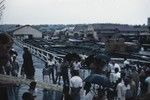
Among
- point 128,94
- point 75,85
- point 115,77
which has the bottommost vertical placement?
point 128,94

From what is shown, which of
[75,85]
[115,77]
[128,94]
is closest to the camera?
[75,85]

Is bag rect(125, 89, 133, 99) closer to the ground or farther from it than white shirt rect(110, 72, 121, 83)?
closer to the ground

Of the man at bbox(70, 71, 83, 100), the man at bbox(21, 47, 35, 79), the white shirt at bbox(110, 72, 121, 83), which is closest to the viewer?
the man at bbox(70, 71, 83, 100)

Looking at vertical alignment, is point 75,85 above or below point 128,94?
above

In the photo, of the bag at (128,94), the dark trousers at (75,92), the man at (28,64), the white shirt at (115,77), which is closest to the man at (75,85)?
the dark trousers at (75,92)

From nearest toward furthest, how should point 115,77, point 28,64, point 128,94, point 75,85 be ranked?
point 75,85
point 128,94
point 115,77
point 28,64

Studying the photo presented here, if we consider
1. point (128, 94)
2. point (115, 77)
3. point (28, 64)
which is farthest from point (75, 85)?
point (28, 64)

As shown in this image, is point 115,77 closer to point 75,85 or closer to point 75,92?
point 75,92

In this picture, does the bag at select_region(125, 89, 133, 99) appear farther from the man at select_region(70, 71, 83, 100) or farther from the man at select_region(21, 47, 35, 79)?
the man at select_region(21, 47, 35, 79)

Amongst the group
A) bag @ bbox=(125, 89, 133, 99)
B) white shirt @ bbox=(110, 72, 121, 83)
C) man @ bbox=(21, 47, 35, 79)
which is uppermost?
man @ bbox=(21, 47, 35, 79)

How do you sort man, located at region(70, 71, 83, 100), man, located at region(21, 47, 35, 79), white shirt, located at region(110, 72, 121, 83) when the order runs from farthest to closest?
man, located at region(21, 47, 35, 79)
white shirt, located at region(110, 72, 121, 83)
man, located at region(70, 71, 83, 100)

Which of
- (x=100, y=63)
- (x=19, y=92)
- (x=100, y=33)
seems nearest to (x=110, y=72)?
(x=19, y=92)

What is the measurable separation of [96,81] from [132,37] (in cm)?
7019

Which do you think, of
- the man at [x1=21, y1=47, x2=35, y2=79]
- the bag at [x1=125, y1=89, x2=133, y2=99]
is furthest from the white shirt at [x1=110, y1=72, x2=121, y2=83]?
the man at [x1=21, y1=47, x2=35, y2=79]
